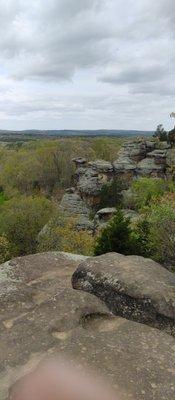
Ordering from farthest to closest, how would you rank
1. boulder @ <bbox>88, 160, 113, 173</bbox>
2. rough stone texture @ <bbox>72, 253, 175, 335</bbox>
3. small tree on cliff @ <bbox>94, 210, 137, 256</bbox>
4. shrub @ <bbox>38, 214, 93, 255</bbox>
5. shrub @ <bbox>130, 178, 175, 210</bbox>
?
1. boulder @ <bbox>88, 160, 113, 173</bbox>
2. shrub @ <bbox>130, 178, 175, 210</bbox>
3. shrub @ <bbox>38, 214, 93, 255</bbox>
4. small tree on cliff @ <bbox>94, 210, 137, 256</bbox>
5. rough stone texture @ <bbox>72, 253, 175, 335</bbox>

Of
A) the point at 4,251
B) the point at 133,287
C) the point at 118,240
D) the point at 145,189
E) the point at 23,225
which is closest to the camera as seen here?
the point at 133,287

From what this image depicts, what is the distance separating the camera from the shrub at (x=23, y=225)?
136 feet

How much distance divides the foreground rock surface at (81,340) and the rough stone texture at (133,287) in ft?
2.12

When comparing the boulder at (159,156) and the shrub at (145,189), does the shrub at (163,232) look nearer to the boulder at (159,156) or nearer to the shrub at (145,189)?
the shrub at (145,189)

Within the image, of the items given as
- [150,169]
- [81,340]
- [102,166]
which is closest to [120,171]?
[102,166]

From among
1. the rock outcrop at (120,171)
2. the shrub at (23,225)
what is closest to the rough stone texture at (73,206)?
the rock outcrop at (120,171)

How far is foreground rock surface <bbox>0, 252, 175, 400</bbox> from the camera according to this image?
26.4 ft

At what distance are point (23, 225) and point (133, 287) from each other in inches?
1266

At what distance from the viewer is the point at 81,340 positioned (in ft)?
30.3

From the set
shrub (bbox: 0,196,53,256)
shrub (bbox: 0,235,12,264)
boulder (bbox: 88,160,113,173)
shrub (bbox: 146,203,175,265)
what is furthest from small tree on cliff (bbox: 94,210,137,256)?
boulder (bbox: 88,160,113,173)

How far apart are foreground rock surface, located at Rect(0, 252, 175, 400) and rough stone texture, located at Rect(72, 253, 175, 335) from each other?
0.65m

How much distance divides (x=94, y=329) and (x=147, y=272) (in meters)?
3.26

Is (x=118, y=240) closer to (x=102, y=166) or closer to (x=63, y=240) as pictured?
(x=63, y=240)

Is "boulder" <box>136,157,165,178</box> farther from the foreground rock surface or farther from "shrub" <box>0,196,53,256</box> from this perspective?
the foreground rock surface
